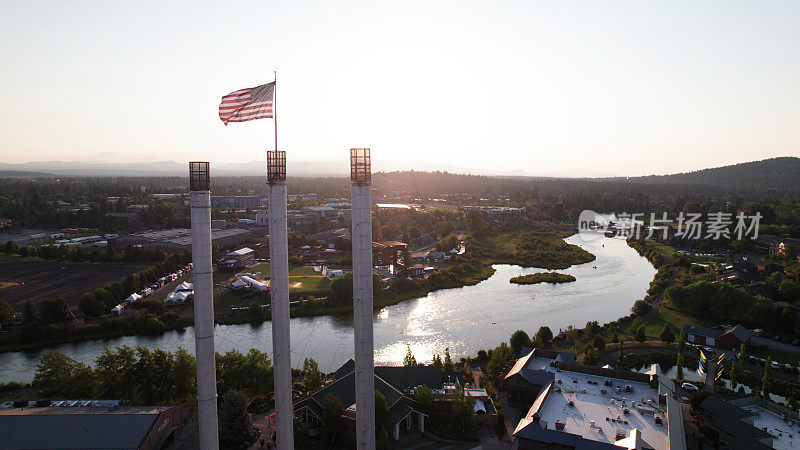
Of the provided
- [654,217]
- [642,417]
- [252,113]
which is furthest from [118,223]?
[654,217]

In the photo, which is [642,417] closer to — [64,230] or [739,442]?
[739,442]

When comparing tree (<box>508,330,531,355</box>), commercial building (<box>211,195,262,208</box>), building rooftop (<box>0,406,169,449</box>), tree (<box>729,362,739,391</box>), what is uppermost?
commercial building (<box>211,195,262,208</box>)

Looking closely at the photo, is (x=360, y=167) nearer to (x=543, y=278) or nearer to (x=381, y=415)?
(x=381, y=415)

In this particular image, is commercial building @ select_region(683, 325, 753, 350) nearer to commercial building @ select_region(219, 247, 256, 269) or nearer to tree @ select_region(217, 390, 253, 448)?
tree @ select_region(217, 390, 253, 448)

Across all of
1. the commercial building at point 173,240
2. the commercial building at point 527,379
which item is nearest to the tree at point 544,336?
the commercial building at point 527,379

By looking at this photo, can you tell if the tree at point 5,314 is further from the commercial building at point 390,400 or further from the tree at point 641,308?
the tree at point 641,308

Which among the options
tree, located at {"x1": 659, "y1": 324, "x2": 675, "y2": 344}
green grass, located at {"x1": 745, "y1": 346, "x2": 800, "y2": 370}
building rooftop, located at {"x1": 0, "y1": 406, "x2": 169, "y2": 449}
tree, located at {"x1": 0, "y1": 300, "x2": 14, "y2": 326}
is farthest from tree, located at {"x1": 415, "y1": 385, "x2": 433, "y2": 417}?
tree, located at {"x1": 0, "y1": 300, "x2": 14, "y2": 326}
